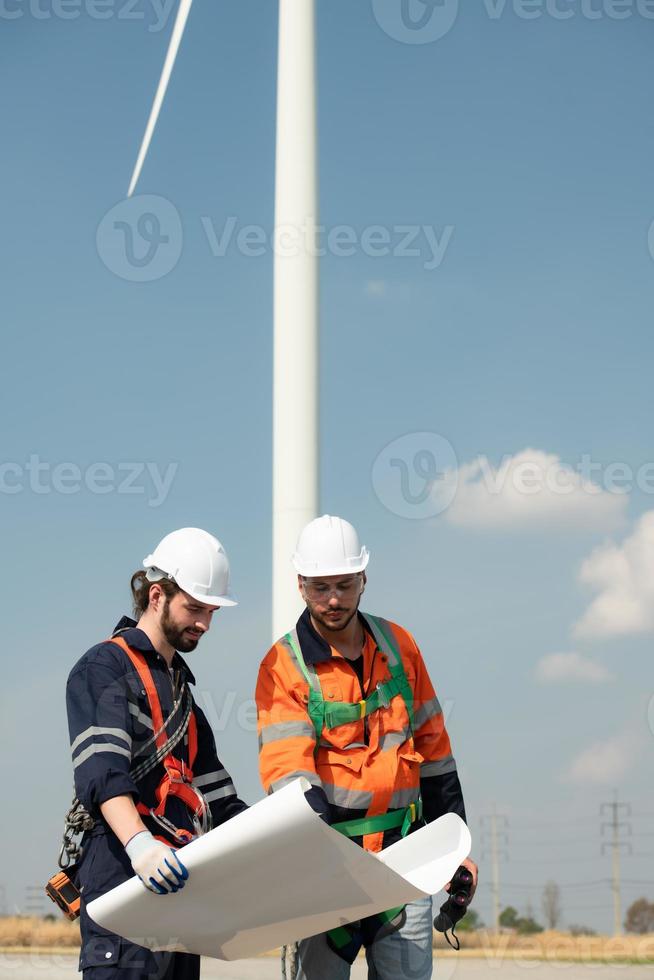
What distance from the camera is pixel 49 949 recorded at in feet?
56.3

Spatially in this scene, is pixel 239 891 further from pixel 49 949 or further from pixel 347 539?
pixel 49 949

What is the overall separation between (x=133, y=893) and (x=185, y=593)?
146 cm

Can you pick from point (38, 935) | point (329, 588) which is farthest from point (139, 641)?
point (38, 935)

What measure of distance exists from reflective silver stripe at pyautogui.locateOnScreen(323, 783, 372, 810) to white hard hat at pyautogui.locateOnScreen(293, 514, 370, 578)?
1.09 metres

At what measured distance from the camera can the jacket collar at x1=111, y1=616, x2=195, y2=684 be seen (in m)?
5.96

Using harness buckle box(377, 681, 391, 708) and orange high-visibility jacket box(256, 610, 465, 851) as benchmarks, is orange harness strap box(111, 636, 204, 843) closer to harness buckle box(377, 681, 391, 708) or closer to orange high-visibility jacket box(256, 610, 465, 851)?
orange high-visibility jacket box(256, 610, 465, 851)

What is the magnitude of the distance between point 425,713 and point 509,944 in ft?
36.4

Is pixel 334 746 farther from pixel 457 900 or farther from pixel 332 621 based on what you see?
pixel 457 900

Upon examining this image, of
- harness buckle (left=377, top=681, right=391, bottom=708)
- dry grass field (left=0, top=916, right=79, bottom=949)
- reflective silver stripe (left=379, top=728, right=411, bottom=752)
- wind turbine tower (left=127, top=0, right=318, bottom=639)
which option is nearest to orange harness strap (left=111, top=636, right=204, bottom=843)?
reflective silver stripe (left=379, top=728, right=411, bottom=752)

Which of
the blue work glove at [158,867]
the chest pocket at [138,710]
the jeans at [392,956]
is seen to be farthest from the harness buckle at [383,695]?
the blue work glove at [158,867]

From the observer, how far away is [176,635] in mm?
6008

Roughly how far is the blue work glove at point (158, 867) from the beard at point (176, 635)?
108 cm

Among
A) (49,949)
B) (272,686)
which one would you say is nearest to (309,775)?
(272,686)

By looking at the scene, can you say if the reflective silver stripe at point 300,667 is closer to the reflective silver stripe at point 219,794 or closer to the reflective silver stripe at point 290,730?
the reflective silver stripe at point 290,730
